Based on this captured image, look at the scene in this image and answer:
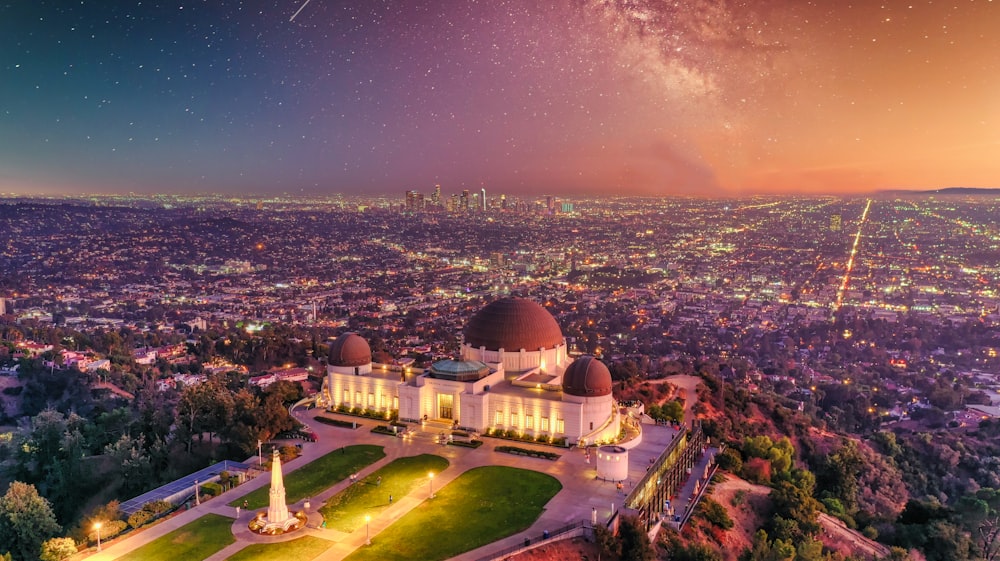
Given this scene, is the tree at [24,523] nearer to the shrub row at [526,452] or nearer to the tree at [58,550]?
the tree at [58,550]

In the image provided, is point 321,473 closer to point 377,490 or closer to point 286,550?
point 377,490

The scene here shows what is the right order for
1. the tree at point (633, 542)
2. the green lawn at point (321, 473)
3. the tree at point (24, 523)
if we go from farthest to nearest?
the green lawn at point (321, 473) < the tree at point (24, 523) < the tree at point (633, 542)

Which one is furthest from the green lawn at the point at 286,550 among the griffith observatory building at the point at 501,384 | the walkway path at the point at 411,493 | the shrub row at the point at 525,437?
the griffith observatory building at the point at 501,384

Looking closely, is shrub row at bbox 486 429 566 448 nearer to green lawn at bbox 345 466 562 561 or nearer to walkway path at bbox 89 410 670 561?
walkway path at bbox 89 410 670 561

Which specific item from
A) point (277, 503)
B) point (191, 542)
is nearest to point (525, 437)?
point (277, 503)

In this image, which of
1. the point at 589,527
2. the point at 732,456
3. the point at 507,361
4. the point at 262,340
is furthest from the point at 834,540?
the point at 262,340

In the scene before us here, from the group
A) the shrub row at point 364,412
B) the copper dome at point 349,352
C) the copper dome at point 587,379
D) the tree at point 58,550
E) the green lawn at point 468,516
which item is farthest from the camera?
the copper dome at point 349,352

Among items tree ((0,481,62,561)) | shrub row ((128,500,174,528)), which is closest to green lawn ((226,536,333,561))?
shrub row ((128,500,174,528))
